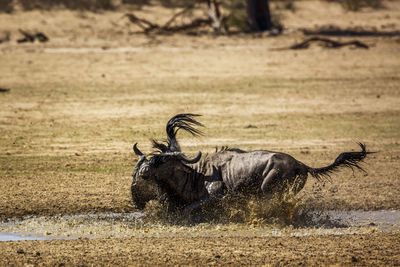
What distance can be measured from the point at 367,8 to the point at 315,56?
9.53 meters

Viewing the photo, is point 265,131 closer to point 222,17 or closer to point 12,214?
point 12,214

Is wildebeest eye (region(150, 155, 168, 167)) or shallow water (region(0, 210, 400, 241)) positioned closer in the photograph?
shallow water (region(0, 210, 400, 241))

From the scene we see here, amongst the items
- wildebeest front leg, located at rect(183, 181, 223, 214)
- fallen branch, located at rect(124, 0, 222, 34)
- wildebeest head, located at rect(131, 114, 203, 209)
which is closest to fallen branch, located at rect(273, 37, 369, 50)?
fallen branch, located at rect(124, 0, 222, 34)

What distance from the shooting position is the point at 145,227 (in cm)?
784

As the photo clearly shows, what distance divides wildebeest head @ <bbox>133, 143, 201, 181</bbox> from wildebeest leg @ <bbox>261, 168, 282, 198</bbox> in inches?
33.6

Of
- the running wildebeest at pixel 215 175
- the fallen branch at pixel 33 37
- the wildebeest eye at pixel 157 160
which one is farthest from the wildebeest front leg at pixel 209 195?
the fallen branch at pixel 33 37

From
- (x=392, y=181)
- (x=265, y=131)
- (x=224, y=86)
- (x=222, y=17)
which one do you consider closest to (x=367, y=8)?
(x=222, y=17)

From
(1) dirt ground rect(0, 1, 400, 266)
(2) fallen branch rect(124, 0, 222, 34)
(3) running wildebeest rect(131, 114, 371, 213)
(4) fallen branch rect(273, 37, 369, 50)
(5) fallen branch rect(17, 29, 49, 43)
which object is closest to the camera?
(1) dirt ground rect(0, 1, 400, 266)

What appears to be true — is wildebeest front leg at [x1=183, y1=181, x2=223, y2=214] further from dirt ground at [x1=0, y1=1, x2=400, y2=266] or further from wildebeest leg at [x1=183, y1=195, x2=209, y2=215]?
dirt ground at [x1=0, y1=1, x2=400, y2=266]

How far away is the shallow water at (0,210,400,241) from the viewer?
7609 millimetres

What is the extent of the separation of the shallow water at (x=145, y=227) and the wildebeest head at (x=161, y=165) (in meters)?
0.58

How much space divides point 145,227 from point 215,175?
3.31 ft

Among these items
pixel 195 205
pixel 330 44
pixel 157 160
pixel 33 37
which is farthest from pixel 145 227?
pixel 330 44

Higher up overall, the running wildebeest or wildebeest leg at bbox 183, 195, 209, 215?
the running wildebeest
